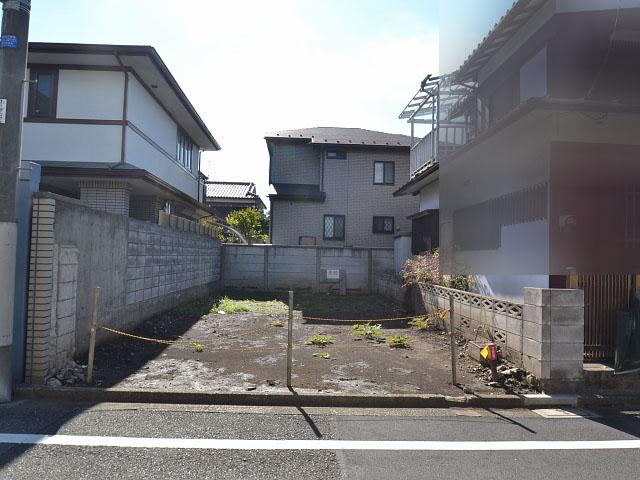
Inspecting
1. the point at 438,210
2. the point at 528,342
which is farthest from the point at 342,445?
the point at 438,210

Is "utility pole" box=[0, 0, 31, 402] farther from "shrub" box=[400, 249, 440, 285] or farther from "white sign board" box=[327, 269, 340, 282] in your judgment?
"white sign board" box=[327, 269, 340, 282]

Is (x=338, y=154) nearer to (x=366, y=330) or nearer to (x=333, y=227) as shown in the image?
(x=333, y=227)

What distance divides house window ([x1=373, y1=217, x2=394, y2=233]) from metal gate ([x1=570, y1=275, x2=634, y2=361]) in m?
13.6

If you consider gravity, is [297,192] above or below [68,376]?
above

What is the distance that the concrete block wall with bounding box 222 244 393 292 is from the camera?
1577cm

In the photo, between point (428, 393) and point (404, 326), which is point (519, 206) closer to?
point (404, 326)

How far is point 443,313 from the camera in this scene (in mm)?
8141

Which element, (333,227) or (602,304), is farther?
(333,227)

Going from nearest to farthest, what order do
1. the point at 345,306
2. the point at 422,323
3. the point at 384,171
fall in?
1. the point at 422,323
2. the point at 345,306
3. the point at 384,171

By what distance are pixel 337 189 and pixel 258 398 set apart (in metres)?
15.1

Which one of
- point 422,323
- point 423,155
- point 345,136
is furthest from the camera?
point 345,136

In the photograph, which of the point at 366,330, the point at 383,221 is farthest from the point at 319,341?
the point at 383,221

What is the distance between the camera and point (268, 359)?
20.8 feet

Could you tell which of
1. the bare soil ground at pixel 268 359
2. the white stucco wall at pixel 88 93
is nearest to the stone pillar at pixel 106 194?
the white stucco wall at pixel 88 93
